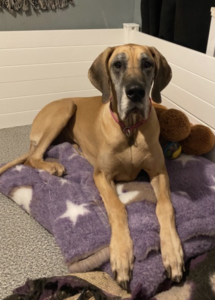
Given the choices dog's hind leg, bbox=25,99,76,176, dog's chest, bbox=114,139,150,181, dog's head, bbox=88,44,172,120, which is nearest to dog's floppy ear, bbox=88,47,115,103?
dog's head, bbox=88,44,172,120

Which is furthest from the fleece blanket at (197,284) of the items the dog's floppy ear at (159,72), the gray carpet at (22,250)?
the dog's floppy ear at (159,72)

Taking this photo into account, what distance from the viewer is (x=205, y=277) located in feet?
3.90

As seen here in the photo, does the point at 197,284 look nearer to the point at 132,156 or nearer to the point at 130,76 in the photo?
the point at 132,156

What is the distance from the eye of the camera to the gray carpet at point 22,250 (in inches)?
49.8

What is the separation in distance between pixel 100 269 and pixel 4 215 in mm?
643

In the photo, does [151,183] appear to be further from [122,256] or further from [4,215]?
[4,215]

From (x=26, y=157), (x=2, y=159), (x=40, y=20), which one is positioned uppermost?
(x=40, y=20)

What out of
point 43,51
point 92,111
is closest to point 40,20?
point 43,51

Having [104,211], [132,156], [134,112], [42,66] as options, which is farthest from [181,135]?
[42,66]

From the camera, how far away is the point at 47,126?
1963mm

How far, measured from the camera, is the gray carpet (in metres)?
1.26

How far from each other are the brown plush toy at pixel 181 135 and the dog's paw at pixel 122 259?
29.3 inches

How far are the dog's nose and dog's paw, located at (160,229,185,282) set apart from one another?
0.57 m

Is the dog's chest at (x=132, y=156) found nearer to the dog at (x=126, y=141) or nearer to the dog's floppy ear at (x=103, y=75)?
the dog at (x=126, y=141)
